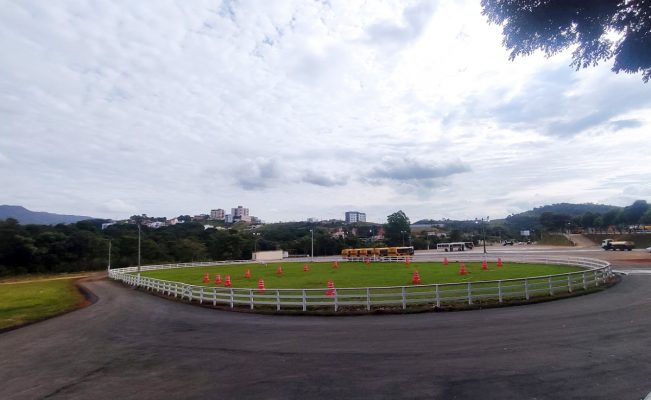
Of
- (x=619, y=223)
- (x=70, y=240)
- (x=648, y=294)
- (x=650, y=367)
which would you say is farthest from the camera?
(x=619, y=223)

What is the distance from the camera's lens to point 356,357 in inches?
387

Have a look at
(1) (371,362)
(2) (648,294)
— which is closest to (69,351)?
(1) (371,362)

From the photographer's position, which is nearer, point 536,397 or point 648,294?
point 536,397

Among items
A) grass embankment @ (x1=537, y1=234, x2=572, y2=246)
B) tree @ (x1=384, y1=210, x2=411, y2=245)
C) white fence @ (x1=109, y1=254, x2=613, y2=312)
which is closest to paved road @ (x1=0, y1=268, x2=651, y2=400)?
white fence @ (x1=109, y1=254, x2=613, y2=312)

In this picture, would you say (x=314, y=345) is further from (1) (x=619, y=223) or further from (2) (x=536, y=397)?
(1) (x=619, y=223)

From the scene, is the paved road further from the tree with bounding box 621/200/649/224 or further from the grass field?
the tree with bounding box 621/200/649/224

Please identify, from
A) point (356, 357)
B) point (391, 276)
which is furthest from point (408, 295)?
point (391, 276)

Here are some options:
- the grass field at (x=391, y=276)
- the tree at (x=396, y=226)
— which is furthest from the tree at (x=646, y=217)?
the grass field at (x=391, y=276)

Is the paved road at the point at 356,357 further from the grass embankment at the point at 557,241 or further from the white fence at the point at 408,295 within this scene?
the grass embankment at the point at 557,241

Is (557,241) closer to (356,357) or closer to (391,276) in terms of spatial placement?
(391,276)

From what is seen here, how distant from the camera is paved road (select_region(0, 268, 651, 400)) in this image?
7484mm

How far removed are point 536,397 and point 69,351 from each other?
39.9 feet

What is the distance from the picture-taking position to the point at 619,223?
6004 inches

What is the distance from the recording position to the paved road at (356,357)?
748cm
